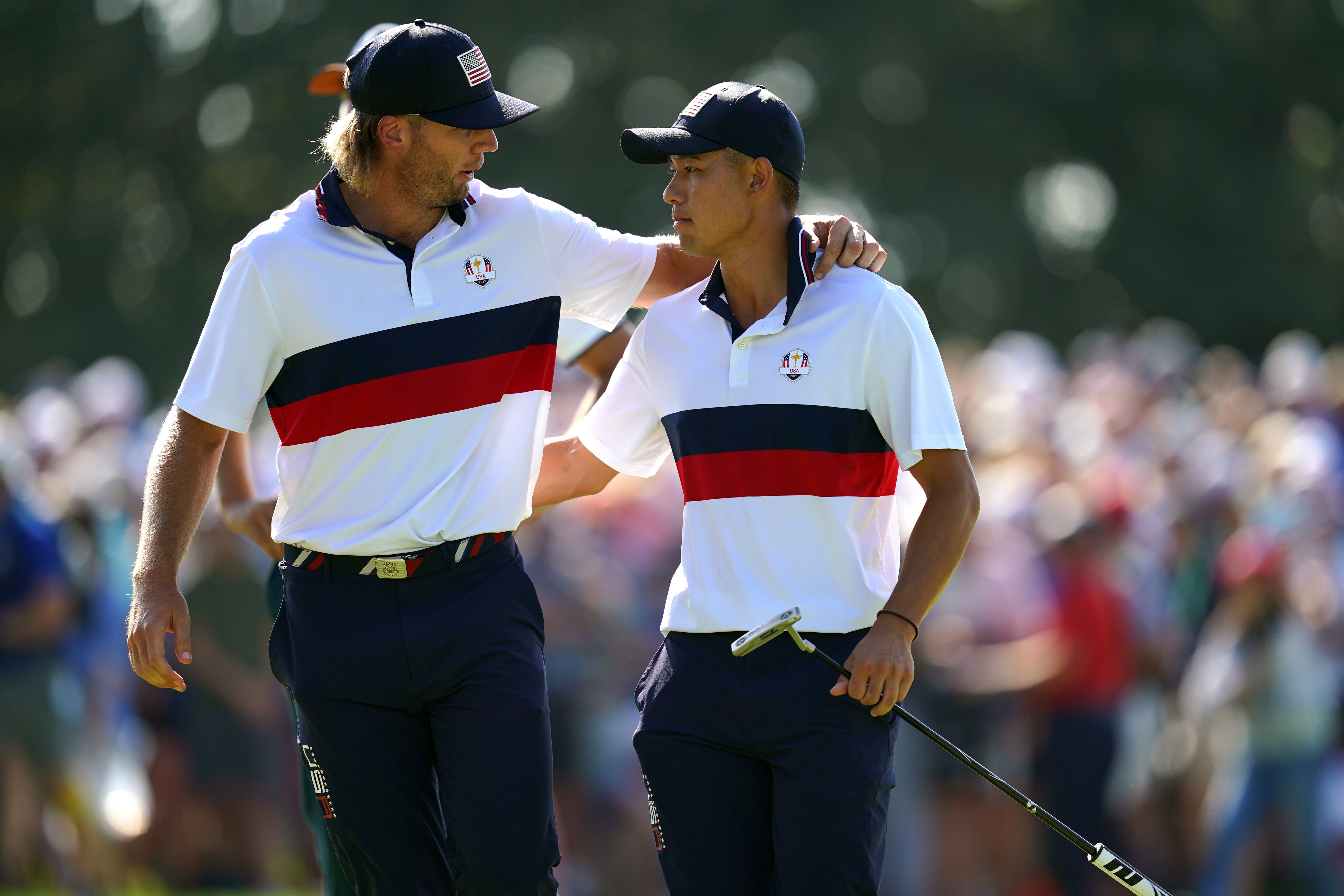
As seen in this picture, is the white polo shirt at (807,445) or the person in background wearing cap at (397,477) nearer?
the white polo shirt at (807,445)

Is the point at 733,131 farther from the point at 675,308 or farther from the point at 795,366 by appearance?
the point at 795,366

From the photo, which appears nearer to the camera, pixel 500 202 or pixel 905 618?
pixel 905 618

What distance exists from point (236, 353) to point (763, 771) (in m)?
1.79

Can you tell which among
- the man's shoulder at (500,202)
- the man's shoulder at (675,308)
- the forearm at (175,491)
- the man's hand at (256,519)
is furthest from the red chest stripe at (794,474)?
the man's hand at (256,519)

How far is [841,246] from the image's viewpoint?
14.7ft

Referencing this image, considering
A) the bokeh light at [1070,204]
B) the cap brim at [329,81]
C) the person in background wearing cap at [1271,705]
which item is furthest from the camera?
the bokeh light at [1070,204]

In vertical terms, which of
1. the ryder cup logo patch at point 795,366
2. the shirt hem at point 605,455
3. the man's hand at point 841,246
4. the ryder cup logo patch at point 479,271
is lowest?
the shirt hem at point 605,455

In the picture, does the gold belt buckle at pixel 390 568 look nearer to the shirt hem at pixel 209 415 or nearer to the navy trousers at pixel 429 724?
the navy trousers at pixel 429 724

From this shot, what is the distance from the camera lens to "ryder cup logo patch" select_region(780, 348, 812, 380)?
171 inches

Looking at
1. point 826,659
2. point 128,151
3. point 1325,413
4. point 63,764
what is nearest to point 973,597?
point 1325,413

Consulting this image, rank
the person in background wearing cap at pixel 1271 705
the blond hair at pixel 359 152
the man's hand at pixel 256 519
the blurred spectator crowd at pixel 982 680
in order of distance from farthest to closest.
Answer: the blurred spectator crowd at pixel 982 680 < the person in background wearing cap at pixel 1271 705 < the man's hand at pixel 256 519 < the blond hair at pixel 359 152

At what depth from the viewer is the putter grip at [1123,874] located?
4.43 m

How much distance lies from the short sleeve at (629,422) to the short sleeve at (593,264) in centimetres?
22

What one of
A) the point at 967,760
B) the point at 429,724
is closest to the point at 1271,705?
the point at 967,760
